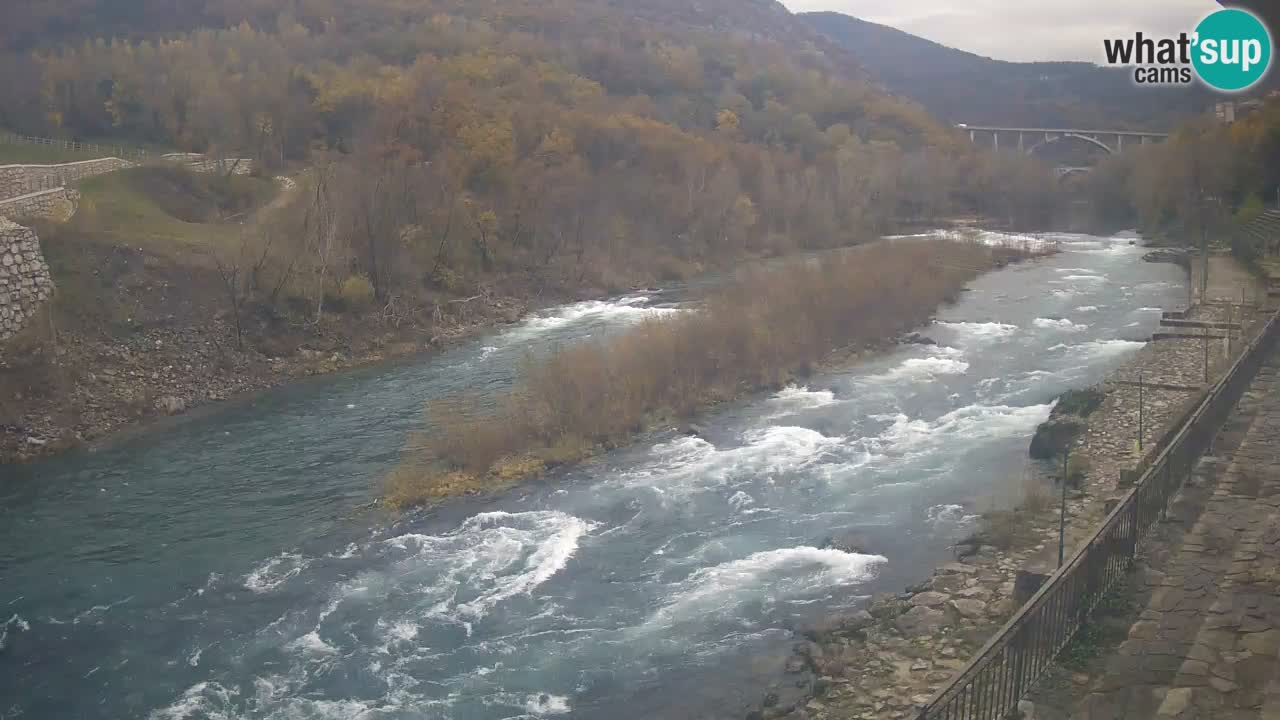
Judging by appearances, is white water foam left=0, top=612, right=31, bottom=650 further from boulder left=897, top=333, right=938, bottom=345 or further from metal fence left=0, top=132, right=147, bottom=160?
metal fence left=0, top=132, right=147, bottom=160

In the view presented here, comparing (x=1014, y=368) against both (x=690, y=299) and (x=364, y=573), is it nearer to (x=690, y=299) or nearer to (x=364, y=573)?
(x=690, y=299)

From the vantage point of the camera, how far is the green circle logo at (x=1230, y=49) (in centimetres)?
1391

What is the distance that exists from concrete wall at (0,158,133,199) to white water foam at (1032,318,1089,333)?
110 feet

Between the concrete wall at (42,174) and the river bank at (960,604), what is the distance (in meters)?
30.8

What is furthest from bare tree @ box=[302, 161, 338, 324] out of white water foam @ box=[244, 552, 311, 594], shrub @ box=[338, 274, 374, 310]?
white water foam @ box=[244, 552, 311, 594]

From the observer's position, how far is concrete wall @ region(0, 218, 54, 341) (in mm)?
26625

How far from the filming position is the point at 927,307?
35.3 meters

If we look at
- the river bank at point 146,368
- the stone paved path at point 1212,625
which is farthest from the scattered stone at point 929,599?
the river bank at point 146,368

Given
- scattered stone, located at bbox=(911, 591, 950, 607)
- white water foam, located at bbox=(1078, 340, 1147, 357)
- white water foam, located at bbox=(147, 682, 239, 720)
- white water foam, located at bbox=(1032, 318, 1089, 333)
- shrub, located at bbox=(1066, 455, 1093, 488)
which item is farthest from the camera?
white water foam, located at bbox=(1032, 318, 1089, 333)

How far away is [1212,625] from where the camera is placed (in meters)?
9.12

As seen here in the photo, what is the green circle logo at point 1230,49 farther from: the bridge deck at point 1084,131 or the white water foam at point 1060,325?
the bridge deck at point 1084,131

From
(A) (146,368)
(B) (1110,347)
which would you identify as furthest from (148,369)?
(B) (1110,347)

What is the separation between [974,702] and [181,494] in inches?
665

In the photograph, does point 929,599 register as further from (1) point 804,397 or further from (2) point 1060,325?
(2) point 1060,325
